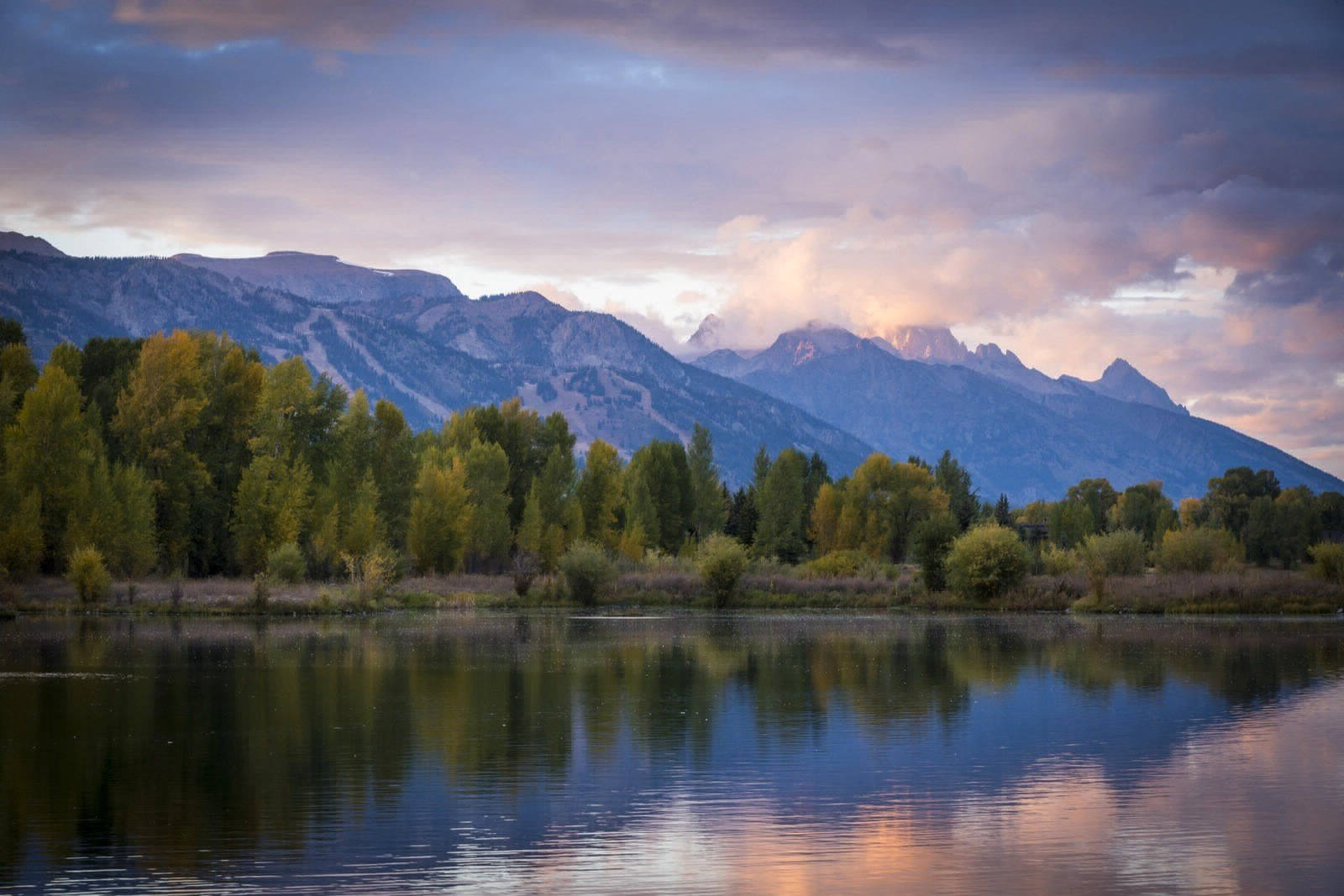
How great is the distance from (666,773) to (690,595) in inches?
2277

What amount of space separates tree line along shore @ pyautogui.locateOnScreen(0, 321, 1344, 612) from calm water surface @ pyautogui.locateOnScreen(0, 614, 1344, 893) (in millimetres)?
26721

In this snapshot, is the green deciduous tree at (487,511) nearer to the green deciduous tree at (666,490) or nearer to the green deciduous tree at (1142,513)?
the green deciduous tree at (666,490)

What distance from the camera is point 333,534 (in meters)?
74.9

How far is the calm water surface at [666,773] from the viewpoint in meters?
15.3

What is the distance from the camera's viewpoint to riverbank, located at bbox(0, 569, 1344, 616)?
208ft

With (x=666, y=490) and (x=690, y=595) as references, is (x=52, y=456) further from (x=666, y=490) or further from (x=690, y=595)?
(x=666, y=490)

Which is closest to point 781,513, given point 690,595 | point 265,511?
point 690,595

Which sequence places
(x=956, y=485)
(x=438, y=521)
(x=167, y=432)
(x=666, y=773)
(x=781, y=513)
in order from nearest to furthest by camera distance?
(x=666, y=773), (x=167, y=432), (x=438, y=521), (x=781, y=513), (x=956, y=485)

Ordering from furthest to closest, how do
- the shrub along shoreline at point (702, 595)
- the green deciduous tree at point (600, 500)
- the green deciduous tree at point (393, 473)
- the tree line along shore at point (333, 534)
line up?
1. the green deciduous tree at point (600, 500)
2. the green deciduous tree at point (393, 473)
3. the tree line along shore at point (333, 534)
4. the shrub along shoreline at point (702, 595)

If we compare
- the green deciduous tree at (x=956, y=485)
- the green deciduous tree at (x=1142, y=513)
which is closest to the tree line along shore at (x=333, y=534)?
the green deciduous tree at (x=956, y=485)

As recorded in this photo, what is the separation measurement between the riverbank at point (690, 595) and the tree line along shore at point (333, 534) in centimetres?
14

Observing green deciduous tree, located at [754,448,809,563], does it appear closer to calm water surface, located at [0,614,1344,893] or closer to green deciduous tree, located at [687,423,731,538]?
green deciduous tree, located at [687,423,731,538]

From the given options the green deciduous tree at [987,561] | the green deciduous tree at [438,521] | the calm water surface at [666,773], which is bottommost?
the calm water surface at [666,773]

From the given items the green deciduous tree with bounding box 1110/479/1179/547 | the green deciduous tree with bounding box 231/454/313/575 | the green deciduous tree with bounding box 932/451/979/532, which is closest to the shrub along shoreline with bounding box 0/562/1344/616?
the green deciduous tree with bounding box 231/454/313/575
